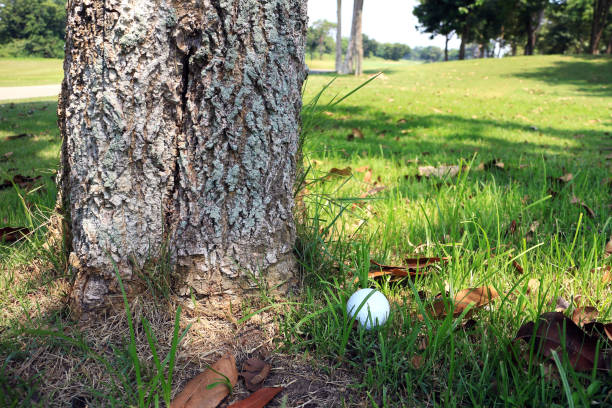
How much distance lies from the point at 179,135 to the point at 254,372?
874mm

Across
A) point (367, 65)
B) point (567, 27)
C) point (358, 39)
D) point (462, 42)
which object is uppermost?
point (567, 27)

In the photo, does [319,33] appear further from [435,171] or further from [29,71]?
[435,171]

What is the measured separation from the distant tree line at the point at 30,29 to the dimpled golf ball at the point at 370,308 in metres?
33.4

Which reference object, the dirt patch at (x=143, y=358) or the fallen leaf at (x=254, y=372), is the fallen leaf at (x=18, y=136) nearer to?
the dirt patch at (x=143, y=358)

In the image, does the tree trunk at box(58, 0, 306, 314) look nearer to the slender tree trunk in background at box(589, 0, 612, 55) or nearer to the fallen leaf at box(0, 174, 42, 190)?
the fallen leaf at box(0, 174, 42, 190)

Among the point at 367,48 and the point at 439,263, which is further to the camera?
the point at 367,48

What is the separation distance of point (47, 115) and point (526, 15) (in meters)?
43.7

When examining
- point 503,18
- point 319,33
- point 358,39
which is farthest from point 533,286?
point 319,33

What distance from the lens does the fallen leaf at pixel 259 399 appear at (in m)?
1.19

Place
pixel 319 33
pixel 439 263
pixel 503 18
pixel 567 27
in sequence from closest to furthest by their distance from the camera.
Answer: pixel 439 263, pixel 503 18, pixel 567 27, pixel 319 33

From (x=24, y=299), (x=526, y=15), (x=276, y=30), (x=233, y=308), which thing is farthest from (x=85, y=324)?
(x=526, y=15)

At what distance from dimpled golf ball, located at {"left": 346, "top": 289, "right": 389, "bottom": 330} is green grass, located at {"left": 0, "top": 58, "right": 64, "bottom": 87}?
727 inches

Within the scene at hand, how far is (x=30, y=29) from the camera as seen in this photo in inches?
1144

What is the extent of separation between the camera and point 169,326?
57.8 inches
